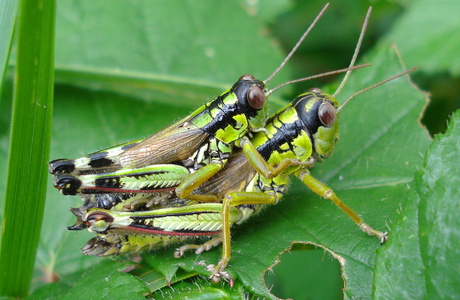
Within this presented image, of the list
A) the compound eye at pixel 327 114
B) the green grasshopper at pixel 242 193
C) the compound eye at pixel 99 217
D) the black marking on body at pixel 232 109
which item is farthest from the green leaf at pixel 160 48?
the compound eye at pixel 99 217

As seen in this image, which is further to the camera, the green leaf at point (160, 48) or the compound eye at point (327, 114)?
the green leaf at point (160, 48)

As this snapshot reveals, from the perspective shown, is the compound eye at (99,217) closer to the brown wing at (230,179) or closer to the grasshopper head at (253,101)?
the brown wing at (230,179)

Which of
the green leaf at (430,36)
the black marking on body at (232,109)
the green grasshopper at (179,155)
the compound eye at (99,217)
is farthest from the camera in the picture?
the green leaf at (430,36)

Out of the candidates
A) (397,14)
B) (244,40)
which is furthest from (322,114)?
(397,14)

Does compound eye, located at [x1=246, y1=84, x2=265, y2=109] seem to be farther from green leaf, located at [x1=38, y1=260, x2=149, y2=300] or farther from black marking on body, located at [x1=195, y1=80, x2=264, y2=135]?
green leaf, located at [x1=38, y1=260, x2=149, y2=300]

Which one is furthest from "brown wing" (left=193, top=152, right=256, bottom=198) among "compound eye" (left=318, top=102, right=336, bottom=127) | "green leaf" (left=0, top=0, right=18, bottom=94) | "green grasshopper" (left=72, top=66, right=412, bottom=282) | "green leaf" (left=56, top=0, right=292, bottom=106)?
"green leaf" (left=0, top=0, right=18, bottom=94)
